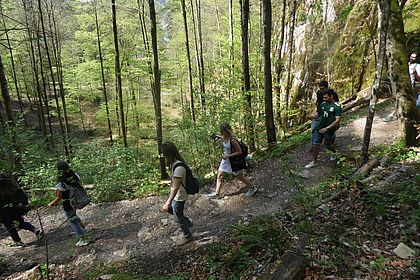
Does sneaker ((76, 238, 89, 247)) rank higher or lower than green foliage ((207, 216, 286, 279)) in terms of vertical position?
lower

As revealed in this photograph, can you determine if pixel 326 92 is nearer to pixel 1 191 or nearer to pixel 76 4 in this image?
pixel 1 191

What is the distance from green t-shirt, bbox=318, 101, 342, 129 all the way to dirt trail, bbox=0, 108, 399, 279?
1.14 meters

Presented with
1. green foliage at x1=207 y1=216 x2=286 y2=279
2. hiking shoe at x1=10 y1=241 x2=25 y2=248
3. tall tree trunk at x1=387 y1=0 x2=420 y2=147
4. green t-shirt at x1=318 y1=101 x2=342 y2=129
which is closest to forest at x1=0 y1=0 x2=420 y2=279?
tall tree trunk at x1=387 y1=0 x2=420 y2=147

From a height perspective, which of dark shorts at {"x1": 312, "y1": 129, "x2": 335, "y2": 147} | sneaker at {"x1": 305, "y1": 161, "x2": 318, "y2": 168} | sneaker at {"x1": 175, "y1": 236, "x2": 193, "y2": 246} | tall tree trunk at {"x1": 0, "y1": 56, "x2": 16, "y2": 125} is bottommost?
sneaker at {"x1": 175, "y1": 236, "x2": 193, "y2": 246}

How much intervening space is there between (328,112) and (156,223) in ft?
15.6

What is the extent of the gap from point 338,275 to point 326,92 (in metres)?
4.46

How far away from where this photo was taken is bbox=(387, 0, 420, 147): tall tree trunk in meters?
5.38

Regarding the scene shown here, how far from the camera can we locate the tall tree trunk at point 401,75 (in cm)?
538

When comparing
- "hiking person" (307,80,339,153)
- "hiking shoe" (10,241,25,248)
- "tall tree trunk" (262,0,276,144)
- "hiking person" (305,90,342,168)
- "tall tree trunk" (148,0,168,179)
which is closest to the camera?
"hiking shoe" (10,241,25,248)

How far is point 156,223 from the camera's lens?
21.4 feet

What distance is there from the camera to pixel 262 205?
6164 mm

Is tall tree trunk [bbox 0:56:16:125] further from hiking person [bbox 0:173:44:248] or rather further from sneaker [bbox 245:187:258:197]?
sneaker [bbox 245:187:258:197]

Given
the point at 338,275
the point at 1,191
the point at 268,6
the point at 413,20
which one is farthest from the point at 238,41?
the point at 338,275

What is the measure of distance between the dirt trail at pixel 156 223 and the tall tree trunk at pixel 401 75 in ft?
4.72
